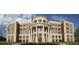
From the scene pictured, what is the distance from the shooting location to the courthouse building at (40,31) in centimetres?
251

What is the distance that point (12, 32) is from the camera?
2.52 m

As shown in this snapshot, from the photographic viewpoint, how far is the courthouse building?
2.51 m

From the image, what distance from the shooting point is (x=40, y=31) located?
2539 mm
